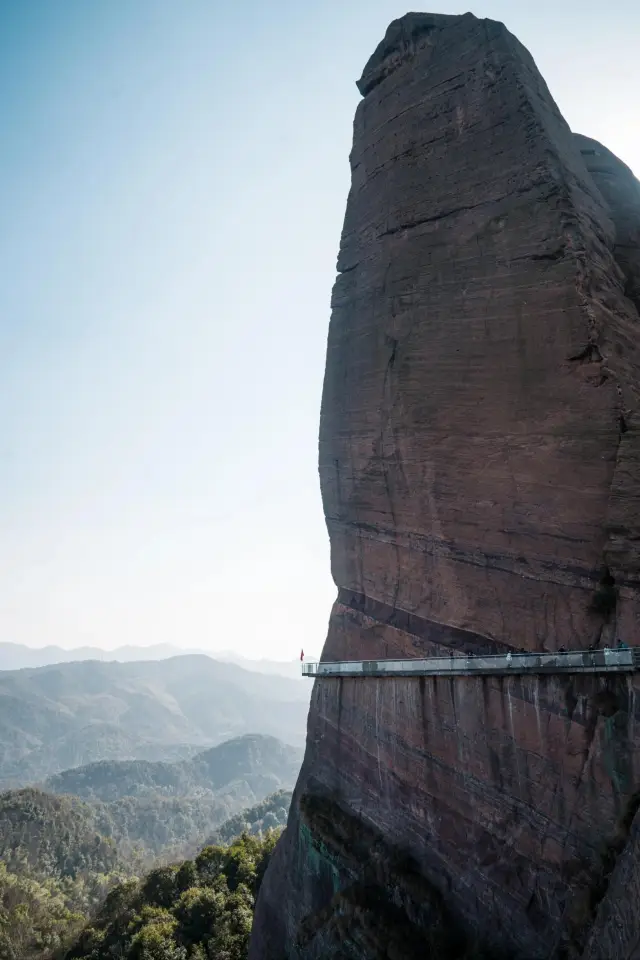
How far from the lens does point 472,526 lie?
20.5m

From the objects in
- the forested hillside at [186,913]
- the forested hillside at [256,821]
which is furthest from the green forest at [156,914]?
the forested hillside at [256,821]

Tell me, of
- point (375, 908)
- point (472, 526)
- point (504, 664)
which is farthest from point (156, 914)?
point (472, 526)

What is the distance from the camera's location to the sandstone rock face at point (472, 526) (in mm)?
16328

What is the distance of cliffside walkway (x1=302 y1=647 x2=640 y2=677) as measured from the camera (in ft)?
51.0

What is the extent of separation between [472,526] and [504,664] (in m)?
4.40

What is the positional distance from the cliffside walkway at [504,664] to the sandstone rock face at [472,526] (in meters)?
0.33

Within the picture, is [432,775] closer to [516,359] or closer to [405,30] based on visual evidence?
[516,359]

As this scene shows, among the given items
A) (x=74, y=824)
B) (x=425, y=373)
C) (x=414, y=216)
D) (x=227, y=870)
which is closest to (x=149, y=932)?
(x=227, y=870)

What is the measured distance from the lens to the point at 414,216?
24.3 m

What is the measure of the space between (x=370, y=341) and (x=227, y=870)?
3660 centimetres

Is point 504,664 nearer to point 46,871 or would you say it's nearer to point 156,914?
point 156,914

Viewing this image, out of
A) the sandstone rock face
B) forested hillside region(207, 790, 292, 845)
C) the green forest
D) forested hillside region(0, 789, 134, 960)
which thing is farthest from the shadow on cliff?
forested hillside region(207, 790, 292, 845)

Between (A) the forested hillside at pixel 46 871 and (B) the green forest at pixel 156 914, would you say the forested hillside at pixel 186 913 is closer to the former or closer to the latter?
(B) the green forest at pixel 156 914

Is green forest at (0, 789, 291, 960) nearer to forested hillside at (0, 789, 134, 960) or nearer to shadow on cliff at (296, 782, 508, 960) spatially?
forested hillside at (0, 789, 134, 960)
